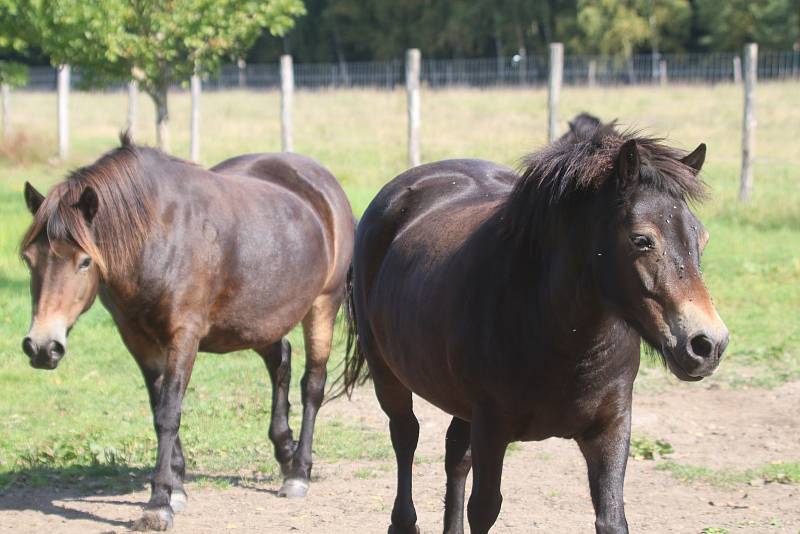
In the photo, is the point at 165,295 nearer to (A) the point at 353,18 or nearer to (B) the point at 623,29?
(B) the point at 623,29

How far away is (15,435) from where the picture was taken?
6.95m

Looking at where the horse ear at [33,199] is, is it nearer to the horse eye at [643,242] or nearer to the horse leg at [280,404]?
the horse leg at [280,404]

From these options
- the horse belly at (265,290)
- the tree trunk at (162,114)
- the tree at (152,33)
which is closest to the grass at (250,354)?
the horse belly at (265,290)

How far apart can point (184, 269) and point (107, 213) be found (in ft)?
1.82

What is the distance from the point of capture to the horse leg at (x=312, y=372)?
6215 mm

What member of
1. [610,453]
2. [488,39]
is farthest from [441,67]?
[610,453]

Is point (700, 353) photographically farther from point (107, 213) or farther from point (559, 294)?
point (107, 213)

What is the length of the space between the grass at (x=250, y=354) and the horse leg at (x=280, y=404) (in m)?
0.25

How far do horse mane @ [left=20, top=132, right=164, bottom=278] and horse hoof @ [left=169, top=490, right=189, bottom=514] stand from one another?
3.95ft

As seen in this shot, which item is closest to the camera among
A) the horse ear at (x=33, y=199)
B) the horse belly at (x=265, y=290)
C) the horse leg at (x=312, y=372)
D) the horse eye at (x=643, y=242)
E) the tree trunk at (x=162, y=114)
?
the horse eye at (x=643, y=242)

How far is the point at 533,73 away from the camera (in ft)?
140

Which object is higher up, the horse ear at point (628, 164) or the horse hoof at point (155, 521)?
the horse ear at point (628, 164)

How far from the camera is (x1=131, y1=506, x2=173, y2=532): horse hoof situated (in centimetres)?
532

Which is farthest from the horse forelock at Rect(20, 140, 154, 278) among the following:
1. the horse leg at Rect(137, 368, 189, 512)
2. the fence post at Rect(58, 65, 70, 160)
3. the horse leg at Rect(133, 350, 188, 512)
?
the fence post at Rect(58, 65, 70, 160)
